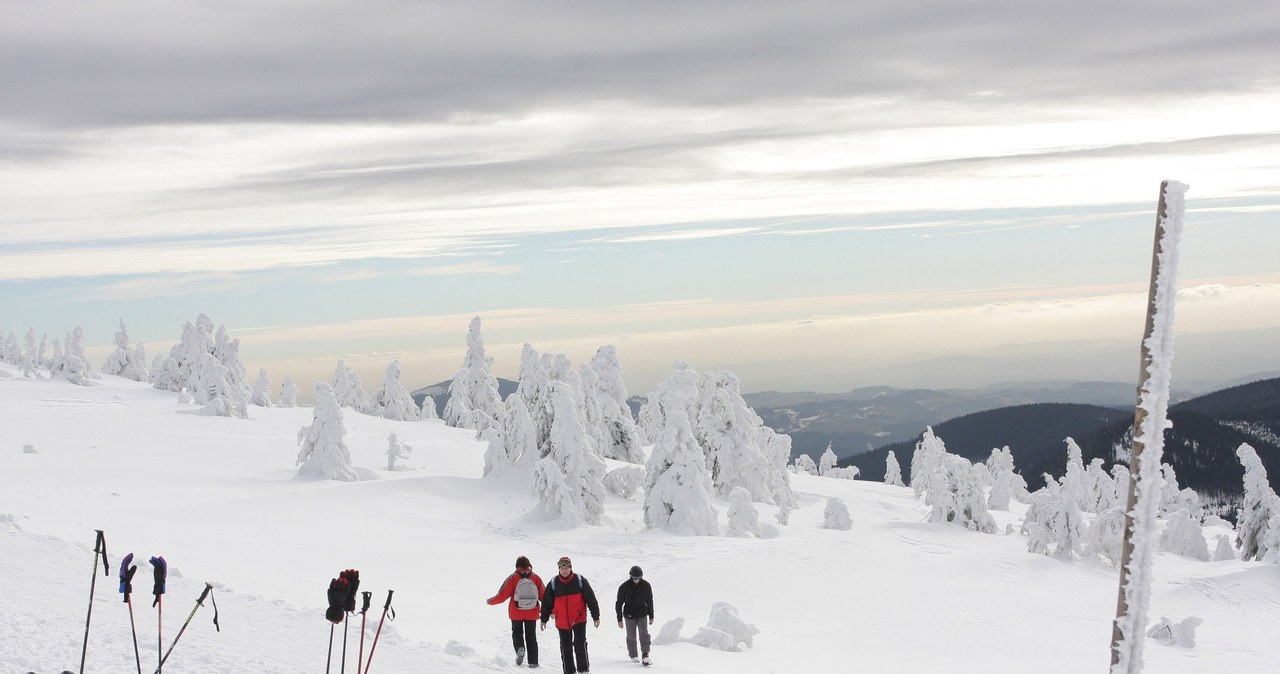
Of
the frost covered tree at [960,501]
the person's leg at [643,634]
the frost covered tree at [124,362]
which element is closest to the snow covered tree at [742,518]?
the frost covered tree at [960,501]

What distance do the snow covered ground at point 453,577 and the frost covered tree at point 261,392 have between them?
36.3 m

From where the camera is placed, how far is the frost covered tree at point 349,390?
304 ft

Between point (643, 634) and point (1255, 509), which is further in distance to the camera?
point (1255, 509)

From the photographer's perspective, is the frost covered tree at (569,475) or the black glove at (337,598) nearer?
the black glove at (337,598)

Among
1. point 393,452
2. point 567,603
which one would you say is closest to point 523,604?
point 567,603

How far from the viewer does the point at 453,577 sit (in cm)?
2591

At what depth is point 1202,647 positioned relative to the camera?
24.2m

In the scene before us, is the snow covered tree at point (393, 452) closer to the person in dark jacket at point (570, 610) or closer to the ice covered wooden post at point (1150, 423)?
the person in dark jacket at point (570, 610)

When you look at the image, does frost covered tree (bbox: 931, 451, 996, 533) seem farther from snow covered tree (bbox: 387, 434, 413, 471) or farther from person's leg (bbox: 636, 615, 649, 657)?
person's leg (bbox: 636, 615, 649, 657)

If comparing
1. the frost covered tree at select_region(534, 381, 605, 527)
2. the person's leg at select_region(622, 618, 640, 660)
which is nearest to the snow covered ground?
the person's leg at select_region(622, 618, 640, 660)

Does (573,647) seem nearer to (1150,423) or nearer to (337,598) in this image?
(337,598)

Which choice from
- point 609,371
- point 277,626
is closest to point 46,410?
point 609,371

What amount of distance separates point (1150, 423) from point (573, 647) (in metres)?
9.60

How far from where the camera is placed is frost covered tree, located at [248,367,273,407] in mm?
88375
